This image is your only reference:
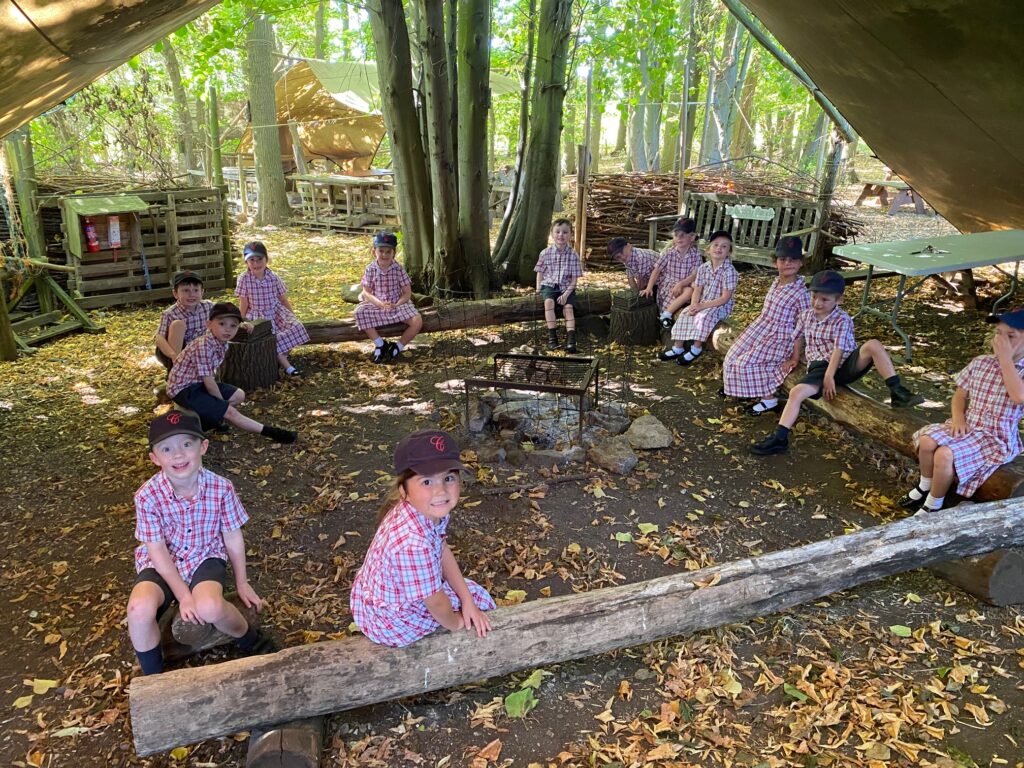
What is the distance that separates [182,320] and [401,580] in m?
4.33

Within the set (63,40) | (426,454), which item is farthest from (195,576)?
(63,40)

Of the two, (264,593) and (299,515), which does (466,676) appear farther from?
(299,515)

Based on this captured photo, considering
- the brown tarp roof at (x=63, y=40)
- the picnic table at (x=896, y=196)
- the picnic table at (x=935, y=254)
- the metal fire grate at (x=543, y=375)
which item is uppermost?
the brown tarp roof at (x=63, y=40)

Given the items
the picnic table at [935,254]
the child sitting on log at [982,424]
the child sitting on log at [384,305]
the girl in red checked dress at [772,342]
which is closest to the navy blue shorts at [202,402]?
the child sitting on log at [384,305]

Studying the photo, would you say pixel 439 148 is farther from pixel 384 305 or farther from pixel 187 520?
pixel 187 520

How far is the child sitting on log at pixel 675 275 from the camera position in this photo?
839cm

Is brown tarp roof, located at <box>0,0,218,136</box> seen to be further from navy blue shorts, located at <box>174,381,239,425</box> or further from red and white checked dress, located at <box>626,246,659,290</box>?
red and white checked dress, located at <box>626,246,659,290</box>

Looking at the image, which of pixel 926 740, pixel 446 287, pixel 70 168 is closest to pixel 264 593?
pixel 926 740

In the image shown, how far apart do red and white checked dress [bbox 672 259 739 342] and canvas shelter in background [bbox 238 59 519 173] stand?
1689cm

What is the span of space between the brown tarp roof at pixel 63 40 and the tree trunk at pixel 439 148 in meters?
4.25

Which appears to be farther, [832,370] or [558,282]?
[558,282]

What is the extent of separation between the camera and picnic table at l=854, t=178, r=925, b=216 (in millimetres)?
17219

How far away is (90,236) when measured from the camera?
32.3 feet

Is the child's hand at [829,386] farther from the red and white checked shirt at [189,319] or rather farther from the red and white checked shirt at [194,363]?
the red and white checked shirt at [189,319]
